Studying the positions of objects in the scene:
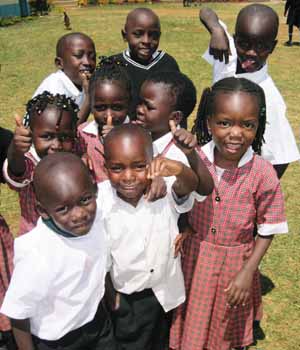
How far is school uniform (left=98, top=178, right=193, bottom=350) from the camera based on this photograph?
211 cm

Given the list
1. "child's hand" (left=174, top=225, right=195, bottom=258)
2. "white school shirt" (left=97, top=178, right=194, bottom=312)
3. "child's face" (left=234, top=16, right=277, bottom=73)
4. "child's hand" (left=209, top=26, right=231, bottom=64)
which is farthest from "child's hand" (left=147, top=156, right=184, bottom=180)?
"child's hand" (left=209, top=26, right=231, bottom=64)

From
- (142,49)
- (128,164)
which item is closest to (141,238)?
(128,164)

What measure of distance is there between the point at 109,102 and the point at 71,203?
2.97ft

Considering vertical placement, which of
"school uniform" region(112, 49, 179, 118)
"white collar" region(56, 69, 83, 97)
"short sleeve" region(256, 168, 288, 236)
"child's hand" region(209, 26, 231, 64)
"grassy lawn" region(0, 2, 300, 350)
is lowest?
"grassy lawn" region(0, 2, 300, 350)

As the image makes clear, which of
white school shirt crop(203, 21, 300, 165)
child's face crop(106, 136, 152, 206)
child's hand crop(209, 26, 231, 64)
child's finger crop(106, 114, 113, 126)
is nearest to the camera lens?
child's face crop(106, 136, 152, 206)

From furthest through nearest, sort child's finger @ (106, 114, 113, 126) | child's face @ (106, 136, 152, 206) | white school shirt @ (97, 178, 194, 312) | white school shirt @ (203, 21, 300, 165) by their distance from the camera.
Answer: white school shirt @ (203, 21, 300, 165) → child's finger @ (106, 114, 113, 126) → white school shirt @ (97, 178, 194, 312) → child's face @ (106, 136, 152, 206)

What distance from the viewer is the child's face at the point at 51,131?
227 centimetres

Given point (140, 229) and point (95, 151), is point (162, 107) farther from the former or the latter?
point (140, 229)

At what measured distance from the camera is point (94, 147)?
2.57m

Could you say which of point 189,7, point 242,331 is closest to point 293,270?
point 242,331

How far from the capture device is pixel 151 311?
2.33 m

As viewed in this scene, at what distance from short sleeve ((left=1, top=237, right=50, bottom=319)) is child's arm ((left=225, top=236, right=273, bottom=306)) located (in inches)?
41.5

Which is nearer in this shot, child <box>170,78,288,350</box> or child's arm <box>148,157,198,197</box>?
child's arm <box>148,157,198,197</box>

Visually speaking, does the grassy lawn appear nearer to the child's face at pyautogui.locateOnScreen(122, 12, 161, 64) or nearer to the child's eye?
the child's eye
